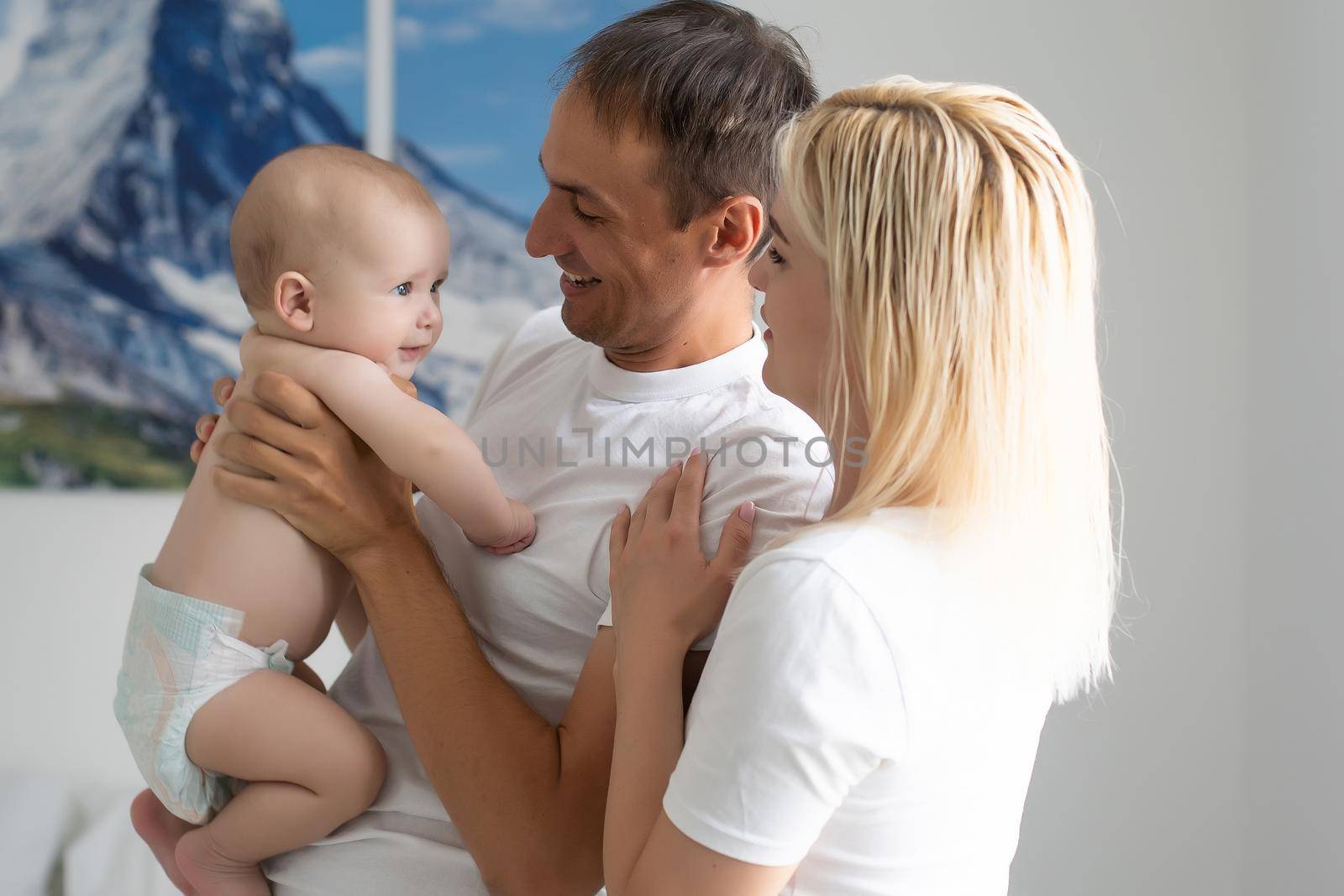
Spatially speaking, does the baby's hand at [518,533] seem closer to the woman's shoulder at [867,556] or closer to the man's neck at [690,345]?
the man's neck at [690,345]

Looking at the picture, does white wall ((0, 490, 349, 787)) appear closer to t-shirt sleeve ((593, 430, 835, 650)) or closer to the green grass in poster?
the green grass in poster

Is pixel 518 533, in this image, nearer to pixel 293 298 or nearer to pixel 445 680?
pixel 445 680

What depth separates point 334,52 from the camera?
2672 millimetres

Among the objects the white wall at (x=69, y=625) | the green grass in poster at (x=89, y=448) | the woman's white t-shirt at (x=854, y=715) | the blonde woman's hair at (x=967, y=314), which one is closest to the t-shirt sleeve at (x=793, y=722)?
the woman's white t-shirt at (x=854, y=715)

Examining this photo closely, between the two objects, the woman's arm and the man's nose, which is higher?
the man's nose

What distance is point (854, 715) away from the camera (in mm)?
870

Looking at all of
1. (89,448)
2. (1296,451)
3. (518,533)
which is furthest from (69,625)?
(1296,451)

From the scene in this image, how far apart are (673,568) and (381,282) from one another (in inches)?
22.4

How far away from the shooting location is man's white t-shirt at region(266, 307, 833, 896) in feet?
4.15

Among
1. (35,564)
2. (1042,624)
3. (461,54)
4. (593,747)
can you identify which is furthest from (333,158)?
(35,564)

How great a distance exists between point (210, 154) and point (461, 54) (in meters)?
0.66

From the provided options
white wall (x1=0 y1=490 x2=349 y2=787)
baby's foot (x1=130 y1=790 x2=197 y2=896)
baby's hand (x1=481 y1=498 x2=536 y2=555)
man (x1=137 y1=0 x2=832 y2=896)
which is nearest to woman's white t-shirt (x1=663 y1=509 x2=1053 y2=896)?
man (x1=137 y1=0 x2=832 y2=896)

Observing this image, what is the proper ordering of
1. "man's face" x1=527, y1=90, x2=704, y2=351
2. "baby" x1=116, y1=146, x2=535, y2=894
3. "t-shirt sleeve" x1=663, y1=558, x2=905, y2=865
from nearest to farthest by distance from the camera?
"t-shirt sleeve" x1=663, y1=558, x2=905, y2=865, "baby" x1=116, y1=146, x2=535, y2=894, "man's face" x1=527, y1=90, x2=704, y2=351

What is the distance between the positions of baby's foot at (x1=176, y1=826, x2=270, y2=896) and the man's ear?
961 millimetres
